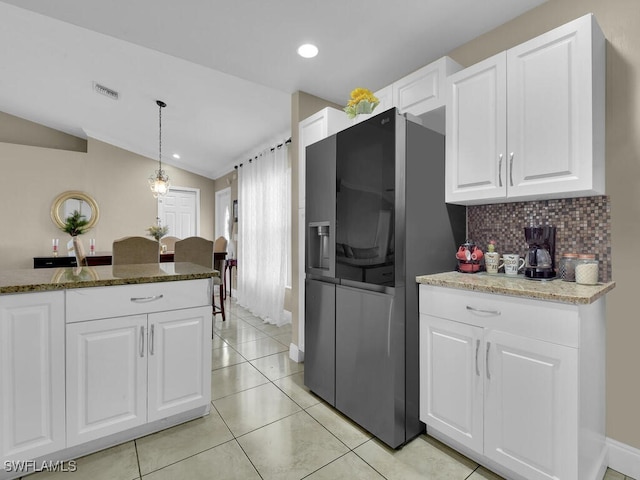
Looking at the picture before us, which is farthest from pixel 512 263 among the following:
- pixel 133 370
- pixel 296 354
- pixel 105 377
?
pixel 105 377

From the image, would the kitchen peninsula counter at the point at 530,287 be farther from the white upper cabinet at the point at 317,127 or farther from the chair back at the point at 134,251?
the chair back at the point at 134,251

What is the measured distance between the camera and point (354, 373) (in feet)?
6.12

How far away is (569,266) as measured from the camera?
1572 millimetres

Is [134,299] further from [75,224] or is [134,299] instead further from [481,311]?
[75,224]

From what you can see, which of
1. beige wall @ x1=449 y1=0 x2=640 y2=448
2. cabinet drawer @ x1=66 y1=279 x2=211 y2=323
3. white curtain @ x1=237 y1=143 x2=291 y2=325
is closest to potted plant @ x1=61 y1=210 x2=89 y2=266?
white curtain @ x1=237 y1=143 x2=291 y2=325

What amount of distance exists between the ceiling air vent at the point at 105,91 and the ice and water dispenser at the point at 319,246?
3651 millimetres

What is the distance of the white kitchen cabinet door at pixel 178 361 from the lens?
67.9 inches

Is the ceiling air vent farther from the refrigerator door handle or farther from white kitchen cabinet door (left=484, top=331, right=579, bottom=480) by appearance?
white kitchen cabinet door (left=484, top=331, right=579, bottom=480)

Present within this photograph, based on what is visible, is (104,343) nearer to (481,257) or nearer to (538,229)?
(481,257)

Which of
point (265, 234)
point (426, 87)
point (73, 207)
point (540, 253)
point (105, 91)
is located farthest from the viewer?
point (73, 207)

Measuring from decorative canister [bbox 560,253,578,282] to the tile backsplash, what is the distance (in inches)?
Result: 5.6

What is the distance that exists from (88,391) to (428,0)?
2850 millimetres

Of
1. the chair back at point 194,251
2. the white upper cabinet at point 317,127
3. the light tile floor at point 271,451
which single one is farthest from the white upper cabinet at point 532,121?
the chair back at point 194,251

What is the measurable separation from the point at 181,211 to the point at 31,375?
5.56m
